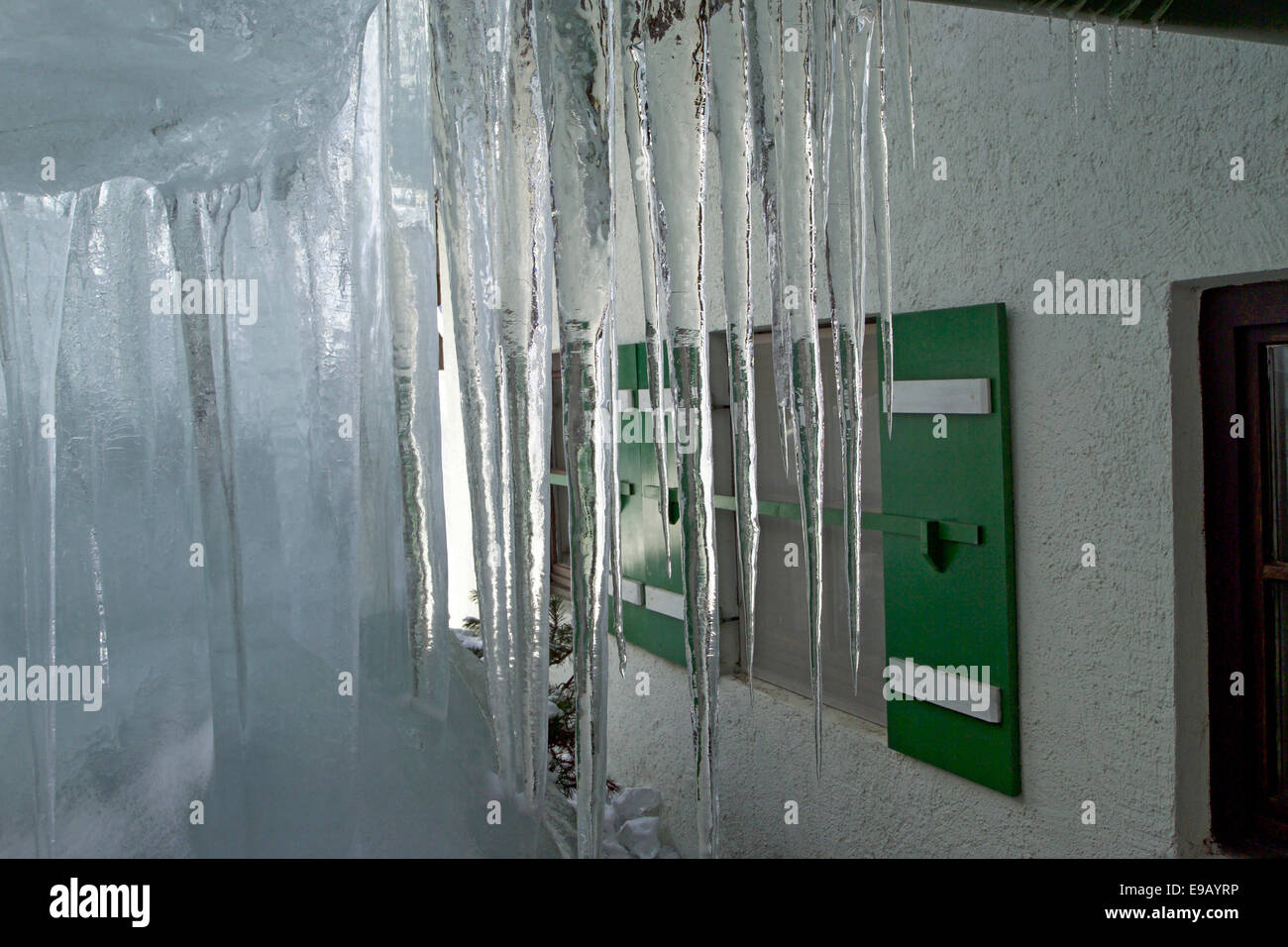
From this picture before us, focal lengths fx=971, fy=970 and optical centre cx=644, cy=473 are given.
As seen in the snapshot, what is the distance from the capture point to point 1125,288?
228 cm

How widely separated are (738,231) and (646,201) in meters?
0.15

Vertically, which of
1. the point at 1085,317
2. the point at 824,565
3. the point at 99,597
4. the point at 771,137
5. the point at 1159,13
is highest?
the point at 1159,13

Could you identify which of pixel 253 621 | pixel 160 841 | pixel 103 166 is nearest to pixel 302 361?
pixel 253 621

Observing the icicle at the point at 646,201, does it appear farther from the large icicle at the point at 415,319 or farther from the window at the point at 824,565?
the window at the point at 824,565

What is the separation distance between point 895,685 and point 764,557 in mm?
876

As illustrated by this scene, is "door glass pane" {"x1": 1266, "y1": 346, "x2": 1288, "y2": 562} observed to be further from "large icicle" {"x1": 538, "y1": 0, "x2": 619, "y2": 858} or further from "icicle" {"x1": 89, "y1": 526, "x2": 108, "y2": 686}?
"icicle" {"x1": 89, "y1": 526, "x2": 108, "y2": 686}

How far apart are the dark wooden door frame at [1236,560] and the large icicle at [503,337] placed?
1591mm

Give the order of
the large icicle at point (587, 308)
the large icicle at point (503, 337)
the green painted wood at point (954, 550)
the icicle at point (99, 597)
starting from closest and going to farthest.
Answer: the large icicle at point (587, 308), the large icicle at point (503, 337), the icicle at point (99, 597), the green painted wood at point (954, 550)

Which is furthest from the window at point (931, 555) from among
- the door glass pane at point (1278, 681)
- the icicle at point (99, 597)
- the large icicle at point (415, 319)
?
the icicle at point (99, 597)

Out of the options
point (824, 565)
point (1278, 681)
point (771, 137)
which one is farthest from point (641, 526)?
point (771, 137)

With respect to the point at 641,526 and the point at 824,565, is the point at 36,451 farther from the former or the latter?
the point at 641,526

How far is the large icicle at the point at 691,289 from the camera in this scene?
1.26m

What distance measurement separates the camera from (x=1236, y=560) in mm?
2137
